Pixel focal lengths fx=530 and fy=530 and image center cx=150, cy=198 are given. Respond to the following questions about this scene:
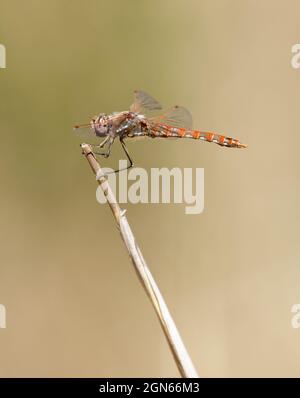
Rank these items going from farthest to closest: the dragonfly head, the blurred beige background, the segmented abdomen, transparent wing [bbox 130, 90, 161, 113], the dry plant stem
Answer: the blurred beige background → the segmented abdomen → transparent wing [bbox 130, 90, 161, 113] → the dragonfly head → the dry plant stem

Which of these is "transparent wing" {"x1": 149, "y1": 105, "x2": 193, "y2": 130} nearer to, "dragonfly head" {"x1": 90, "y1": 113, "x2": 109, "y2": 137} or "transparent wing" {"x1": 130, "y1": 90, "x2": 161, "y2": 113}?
"transparent wing" {"x1": 130, "y1": 90, "x2": 161, "y2": 113}

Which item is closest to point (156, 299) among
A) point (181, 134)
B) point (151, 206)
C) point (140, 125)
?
point (140, 125)

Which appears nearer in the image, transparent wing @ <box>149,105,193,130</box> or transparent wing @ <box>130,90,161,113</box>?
transparent wing @ <box>130,90,161,113</box>

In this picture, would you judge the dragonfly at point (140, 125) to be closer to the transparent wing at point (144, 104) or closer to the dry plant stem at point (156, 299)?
the transparent wing at point (144, 104)

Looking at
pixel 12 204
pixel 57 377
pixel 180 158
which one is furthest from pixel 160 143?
pixel 57 377

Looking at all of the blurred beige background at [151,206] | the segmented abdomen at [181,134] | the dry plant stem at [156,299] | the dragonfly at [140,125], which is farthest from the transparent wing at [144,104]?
the dry plant stem at [156,299]

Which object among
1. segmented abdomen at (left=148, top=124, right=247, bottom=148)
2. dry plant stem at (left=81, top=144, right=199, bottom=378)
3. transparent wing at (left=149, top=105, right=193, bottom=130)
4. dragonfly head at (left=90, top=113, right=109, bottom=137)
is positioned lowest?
dry plant stem at (left=81, top=144, right=199, bottom=378)

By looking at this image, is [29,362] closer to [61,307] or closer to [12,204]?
[61,307]

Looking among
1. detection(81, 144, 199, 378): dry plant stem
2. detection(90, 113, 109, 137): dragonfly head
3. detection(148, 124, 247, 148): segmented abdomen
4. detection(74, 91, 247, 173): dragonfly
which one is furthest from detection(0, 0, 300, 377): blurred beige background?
detection(81, 144, 199, 378): dry plant stem

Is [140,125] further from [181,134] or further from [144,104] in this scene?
[181,134]
